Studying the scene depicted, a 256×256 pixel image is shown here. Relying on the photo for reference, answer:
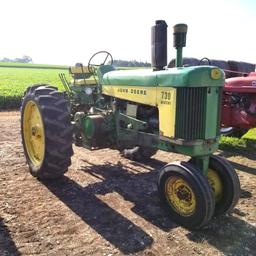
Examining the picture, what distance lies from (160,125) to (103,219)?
128 cm

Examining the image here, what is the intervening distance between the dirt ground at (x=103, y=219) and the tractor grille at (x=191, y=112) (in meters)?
1.03

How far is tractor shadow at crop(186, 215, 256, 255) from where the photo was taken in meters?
3.93

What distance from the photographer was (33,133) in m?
6.13

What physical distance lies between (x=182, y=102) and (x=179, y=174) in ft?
2.57

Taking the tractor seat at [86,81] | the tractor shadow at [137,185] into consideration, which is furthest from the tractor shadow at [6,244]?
the tractor seat at [86,81]

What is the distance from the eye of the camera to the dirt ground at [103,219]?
154 inches

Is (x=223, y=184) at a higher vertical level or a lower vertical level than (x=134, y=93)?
lower

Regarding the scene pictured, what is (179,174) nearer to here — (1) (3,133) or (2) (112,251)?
Answer: (2) (112,251)

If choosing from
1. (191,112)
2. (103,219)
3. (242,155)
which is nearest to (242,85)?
(242,155)

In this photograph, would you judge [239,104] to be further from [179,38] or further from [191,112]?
[191,112]

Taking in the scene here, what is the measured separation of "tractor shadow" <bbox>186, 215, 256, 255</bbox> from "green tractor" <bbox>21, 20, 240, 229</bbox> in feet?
0.43

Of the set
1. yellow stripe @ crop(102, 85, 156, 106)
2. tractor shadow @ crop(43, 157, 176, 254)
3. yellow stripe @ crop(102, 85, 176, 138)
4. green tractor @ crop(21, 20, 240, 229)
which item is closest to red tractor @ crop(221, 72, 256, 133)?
tractor shadow @ crop(43, 157, 176, 254)

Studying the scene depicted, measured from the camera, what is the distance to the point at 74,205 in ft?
16.2

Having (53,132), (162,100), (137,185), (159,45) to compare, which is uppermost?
(159,45)
